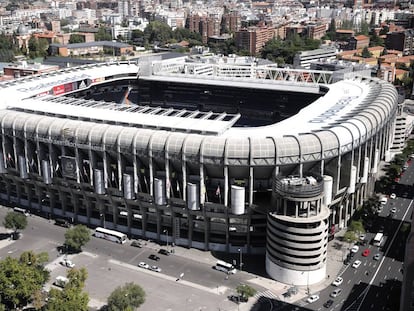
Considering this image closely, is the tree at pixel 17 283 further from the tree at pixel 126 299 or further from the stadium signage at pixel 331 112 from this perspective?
the stadium signage at pixel 331 112

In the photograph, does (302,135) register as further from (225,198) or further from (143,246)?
(143,246)

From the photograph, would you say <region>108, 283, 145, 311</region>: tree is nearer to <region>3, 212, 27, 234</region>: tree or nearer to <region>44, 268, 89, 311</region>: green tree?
<region>44, 268, 89, 311</region>: green tree

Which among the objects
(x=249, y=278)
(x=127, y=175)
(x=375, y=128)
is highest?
(x=375, y=128)

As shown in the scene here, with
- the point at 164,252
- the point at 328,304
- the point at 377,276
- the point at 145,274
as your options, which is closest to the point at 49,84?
the point at 164,252

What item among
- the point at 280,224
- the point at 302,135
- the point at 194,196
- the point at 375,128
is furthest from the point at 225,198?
the point at 375,128

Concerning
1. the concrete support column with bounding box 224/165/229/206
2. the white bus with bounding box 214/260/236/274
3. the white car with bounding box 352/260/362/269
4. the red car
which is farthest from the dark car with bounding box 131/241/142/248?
the red car

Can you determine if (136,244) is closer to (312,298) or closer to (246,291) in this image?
(246,291)
